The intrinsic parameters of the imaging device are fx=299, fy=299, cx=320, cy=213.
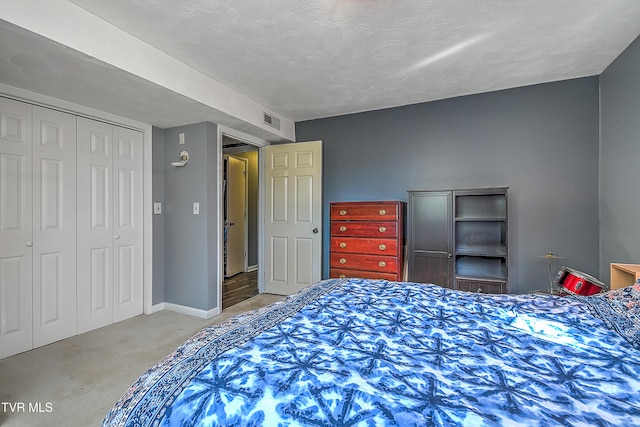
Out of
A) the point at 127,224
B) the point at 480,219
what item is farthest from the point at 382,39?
the point at 127,224

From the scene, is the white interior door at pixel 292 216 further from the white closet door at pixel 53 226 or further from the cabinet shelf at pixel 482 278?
the white closet door at pixel 53 226

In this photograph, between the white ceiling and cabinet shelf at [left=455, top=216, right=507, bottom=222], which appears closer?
the white ceiling

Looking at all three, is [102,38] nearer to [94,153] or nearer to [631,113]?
[94,153]

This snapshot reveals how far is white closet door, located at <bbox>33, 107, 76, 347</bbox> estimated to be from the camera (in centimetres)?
251

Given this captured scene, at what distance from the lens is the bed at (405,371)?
697 mm

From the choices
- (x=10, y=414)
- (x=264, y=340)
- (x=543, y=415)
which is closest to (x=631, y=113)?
(x=543, y=415)

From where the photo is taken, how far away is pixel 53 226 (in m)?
2.61

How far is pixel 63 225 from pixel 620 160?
4.82 metres

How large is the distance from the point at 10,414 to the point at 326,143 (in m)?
3.64

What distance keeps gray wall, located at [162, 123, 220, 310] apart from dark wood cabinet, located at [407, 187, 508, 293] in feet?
7.09

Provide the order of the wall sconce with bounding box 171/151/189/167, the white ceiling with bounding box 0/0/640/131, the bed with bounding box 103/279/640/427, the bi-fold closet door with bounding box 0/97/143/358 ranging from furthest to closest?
the wall sconce with bounding box 171/151/189/167 < the bi-fold closet door with bounding box 0/97/143/358 < the white ceiling with bounding box 0/0/640/131 < the bed with bounding box 103/279/640/427

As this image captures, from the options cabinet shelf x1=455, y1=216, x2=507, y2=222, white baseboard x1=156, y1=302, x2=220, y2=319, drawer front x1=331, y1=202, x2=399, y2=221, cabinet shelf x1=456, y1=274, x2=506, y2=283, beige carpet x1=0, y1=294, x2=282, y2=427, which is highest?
drawer front x1=331, y1=202, x2=399, y2=221

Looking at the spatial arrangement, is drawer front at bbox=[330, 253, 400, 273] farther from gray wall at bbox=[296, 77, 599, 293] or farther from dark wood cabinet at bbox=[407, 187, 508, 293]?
gray wall at bbox=[296, 77, 599, 293]

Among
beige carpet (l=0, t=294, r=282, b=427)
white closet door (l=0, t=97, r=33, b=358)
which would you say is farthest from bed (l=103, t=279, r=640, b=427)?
white closet door (l=0, t=97, r=33, b=358)
